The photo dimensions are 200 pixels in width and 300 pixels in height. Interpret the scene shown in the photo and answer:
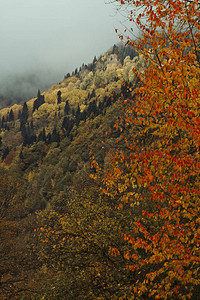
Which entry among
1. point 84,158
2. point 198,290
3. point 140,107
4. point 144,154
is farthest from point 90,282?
point 84,158

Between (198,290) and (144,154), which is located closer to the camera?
(144,154)

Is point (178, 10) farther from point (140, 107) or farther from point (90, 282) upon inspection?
point (90, 282)

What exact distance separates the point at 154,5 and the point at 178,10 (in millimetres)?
945

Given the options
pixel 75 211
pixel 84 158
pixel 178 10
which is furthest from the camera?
pixel 84 158

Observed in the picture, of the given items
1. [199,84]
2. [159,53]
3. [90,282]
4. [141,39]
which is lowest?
[90,282]

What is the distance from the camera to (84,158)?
7906 centimetres

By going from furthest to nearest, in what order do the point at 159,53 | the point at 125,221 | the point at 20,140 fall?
the point at 20,140
the point at 125,221
the point at 159,53

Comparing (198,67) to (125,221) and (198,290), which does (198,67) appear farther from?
(125,221)

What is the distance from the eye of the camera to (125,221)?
14.2 metres

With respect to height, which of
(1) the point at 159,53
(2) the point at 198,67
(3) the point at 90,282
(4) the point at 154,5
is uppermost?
(4) the point at 154,5

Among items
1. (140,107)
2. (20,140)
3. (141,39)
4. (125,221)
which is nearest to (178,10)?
(141,39)

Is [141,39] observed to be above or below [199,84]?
above

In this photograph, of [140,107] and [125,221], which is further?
[125,221]

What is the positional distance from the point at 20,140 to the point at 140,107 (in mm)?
192274
